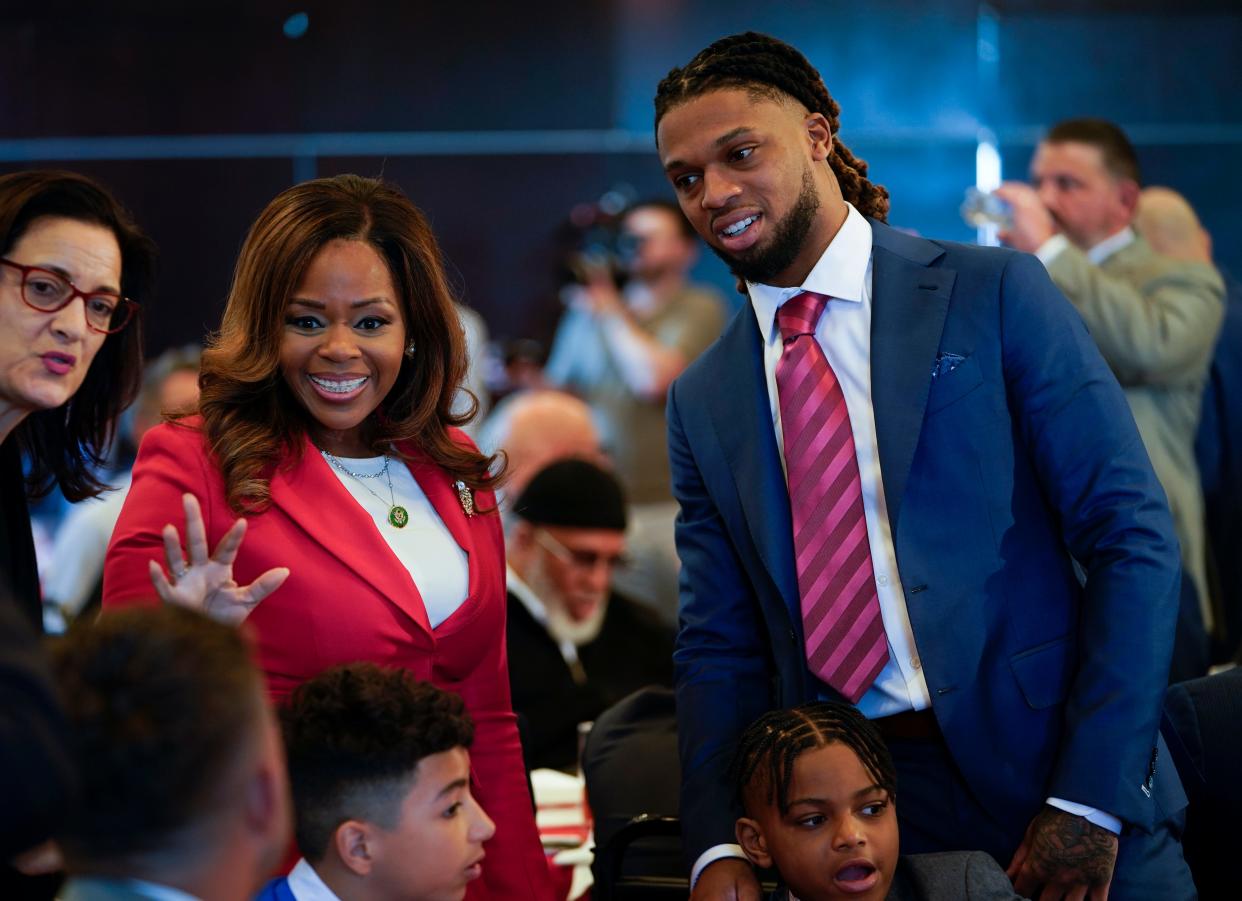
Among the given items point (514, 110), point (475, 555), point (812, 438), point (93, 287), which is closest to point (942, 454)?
point (812, 438)

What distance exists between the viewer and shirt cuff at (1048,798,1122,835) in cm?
216

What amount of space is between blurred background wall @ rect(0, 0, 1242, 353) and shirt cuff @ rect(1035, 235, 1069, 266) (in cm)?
240

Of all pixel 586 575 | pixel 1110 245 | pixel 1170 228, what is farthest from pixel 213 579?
pixel 1170 228

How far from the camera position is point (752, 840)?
2416mm

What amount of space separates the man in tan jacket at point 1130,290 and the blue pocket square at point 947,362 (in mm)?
2122

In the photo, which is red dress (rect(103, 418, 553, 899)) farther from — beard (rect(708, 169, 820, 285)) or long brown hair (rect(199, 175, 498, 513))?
beard (rect(708, 169, 820, 285))

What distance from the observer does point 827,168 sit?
2.52 meters

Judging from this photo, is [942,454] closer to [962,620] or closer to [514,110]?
[962,620]

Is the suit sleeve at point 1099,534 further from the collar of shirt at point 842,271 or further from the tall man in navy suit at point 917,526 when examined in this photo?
the collar of shirt at point 842,271

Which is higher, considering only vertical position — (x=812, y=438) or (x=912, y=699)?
(x=812, y=438)

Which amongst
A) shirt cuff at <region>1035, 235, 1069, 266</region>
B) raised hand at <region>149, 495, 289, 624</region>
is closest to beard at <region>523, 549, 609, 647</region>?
shirt cuff at <region>1035, 235, 1069, 266</region>

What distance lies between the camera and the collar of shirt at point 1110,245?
4.73 meters

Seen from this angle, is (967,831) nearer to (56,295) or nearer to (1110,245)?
(56,295)

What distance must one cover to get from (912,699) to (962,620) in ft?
0.54
